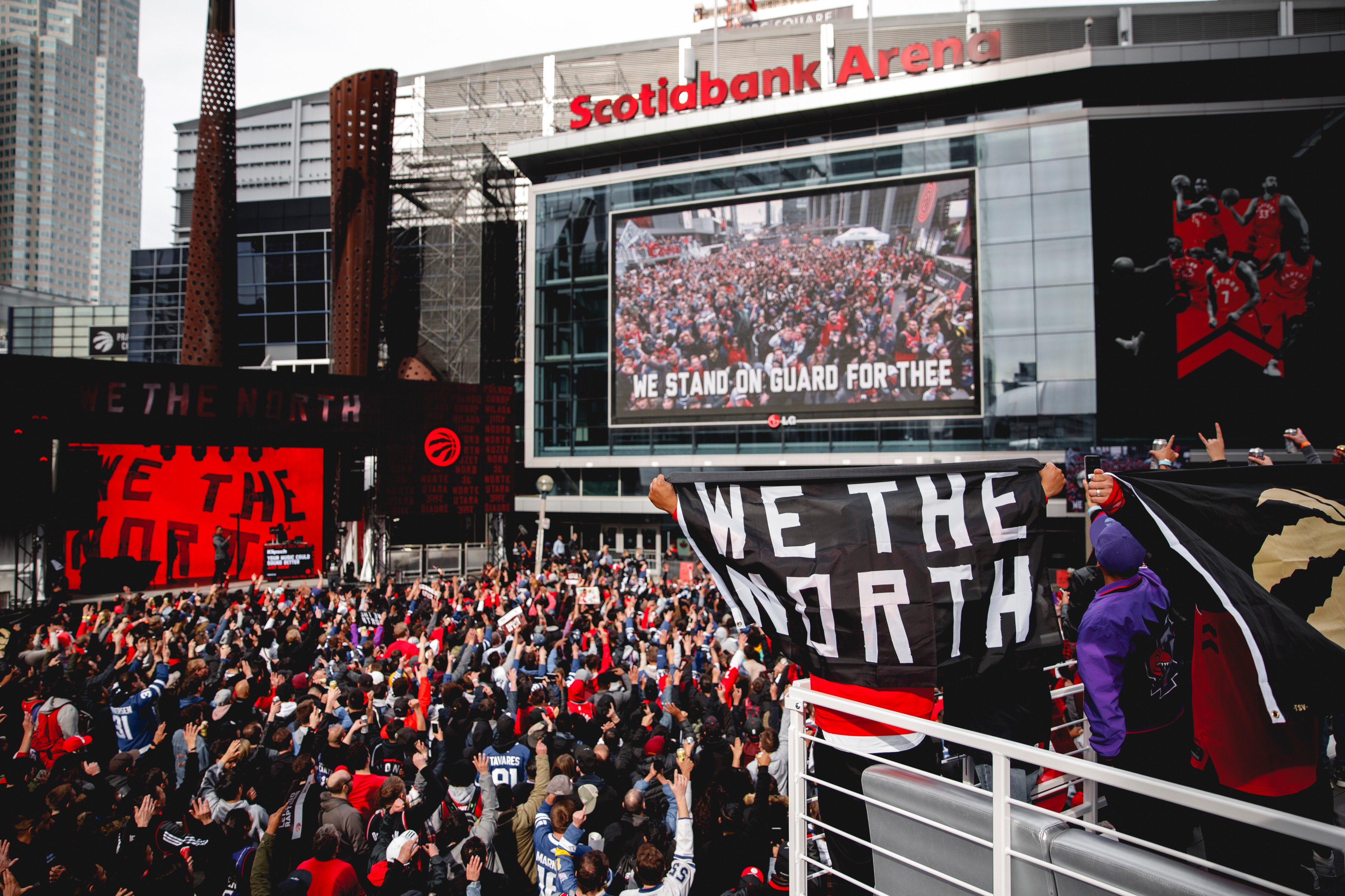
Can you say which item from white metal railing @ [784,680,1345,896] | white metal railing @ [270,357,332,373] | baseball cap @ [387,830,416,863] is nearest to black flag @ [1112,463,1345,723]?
white metal railing @ [784,680,1345,896]

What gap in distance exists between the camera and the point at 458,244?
4053cm

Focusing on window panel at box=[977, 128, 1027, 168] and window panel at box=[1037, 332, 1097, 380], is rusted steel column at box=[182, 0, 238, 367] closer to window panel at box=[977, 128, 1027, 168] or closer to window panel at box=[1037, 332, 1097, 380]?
window panel at box=[977, 128, 1027, 168]

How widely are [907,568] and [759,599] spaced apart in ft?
2.35

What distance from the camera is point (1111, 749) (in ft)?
12.1

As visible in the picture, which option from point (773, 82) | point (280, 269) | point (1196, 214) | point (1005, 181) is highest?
point (773, 82)

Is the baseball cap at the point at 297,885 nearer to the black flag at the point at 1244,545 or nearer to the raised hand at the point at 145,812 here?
the raised hand at the point at 145,812

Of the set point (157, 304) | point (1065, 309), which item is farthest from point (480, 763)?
point (157, 304)

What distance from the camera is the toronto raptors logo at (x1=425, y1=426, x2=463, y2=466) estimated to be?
2397 centimetres

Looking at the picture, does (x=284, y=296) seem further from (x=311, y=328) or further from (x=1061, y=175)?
(x=1061, y=175)

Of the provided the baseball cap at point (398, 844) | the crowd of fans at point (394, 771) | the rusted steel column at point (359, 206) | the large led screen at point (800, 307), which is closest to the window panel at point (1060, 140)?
the large led screen at point (800, 307)

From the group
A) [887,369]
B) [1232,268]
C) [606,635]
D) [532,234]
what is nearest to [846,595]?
[606,635]

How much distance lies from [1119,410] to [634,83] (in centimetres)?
3577

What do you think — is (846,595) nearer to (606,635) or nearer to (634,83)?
(606,635)

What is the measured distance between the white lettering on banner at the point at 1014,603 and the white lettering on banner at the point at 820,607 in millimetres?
653
